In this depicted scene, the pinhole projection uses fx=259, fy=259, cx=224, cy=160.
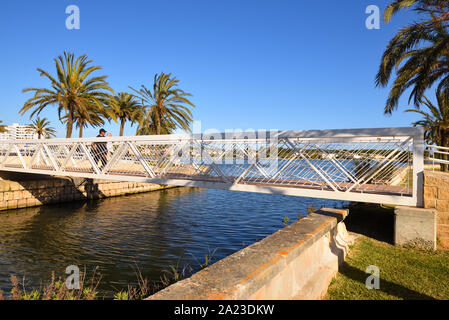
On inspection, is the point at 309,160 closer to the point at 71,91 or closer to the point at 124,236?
the point at 124,236

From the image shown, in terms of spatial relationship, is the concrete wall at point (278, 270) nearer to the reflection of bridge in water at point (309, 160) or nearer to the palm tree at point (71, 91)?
the reflection of bridge in water at point (309, 160)

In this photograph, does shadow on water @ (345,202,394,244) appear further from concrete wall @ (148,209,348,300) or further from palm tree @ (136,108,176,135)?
palm tree @ (136,108,176,135)

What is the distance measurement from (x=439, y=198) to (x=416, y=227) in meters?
0.65

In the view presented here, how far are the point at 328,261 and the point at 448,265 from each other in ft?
6.53

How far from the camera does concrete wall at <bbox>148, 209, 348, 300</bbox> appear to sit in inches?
79.8

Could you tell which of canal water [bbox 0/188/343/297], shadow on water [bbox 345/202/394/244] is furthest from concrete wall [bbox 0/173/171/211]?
shadow on water [bbox 345/202/394/244]

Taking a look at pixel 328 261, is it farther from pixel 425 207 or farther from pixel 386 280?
pixel 425 207

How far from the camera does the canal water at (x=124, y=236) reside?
657 cm

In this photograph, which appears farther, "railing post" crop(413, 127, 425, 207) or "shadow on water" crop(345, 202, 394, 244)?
"shadow on water" crop(345, 202, 394, 244)

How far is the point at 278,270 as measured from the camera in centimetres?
247

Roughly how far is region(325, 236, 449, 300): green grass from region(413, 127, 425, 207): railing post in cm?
98
